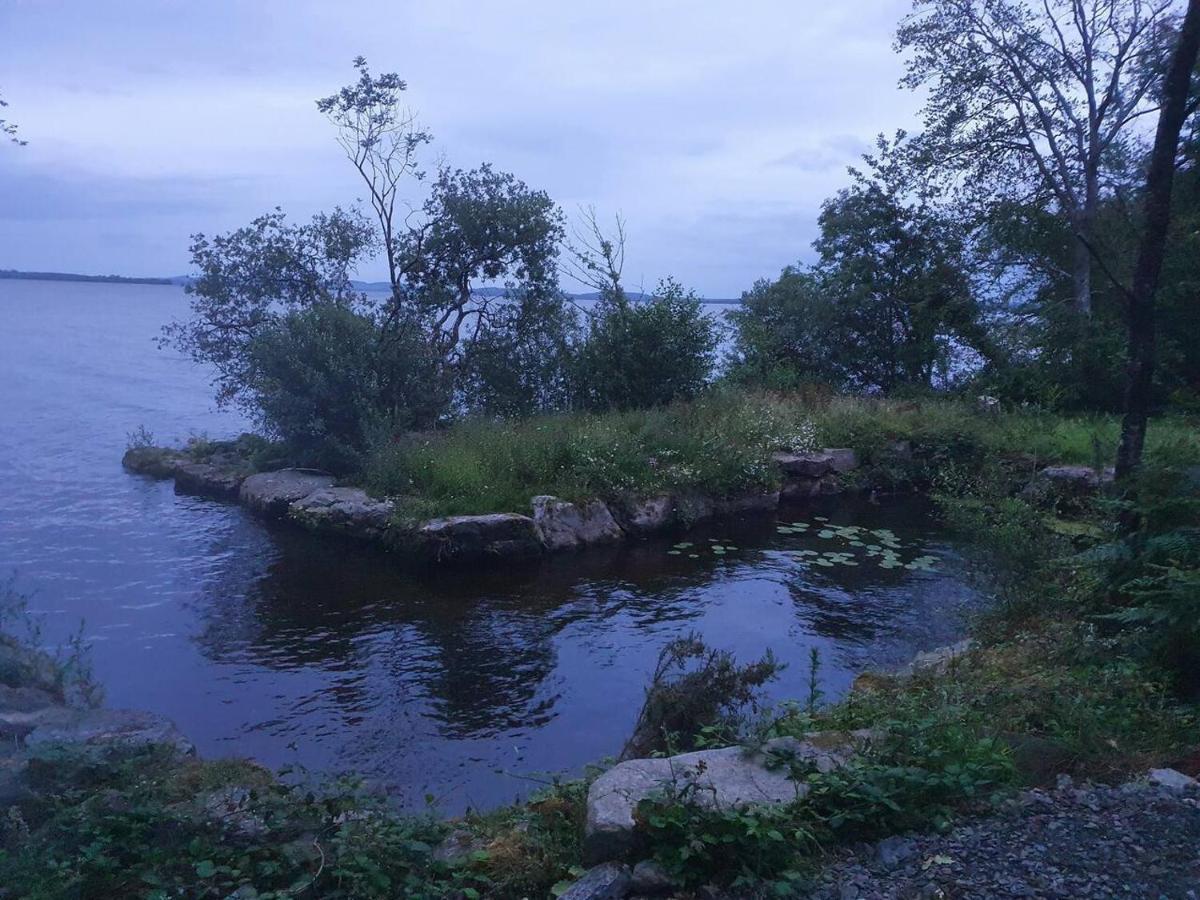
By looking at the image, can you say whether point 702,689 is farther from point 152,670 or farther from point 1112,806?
point 152,670

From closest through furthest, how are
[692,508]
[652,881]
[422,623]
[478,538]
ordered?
[652,881]
[422,623]
[478,538]
[692,508]

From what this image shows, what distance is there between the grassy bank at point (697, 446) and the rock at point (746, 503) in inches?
6.4

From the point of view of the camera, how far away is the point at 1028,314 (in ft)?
67.8

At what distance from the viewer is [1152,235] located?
23.7 feet

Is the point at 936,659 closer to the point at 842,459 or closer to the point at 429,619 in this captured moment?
the point at 429,619

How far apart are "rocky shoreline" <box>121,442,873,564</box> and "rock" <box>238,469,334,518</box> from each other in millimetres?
17

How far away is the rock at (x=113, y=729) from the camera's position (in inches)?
253

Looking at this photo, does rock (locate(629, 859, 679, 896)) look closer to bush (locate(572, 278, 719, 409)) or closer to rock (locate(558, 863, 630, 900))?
rock (locate(558, 863, 630, 900))

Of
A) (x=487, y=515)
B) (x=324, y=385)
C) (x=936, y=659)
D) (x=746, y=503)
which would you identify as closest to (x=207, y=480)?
(x=324, y=385)

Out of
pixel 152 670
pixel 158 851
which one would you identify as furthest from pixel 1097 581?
pixel 152 670

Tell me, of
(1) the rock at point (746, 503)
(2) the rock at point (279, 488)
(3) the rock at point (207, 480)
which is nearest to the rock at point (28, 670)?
(2) the rock at point (279, 488)

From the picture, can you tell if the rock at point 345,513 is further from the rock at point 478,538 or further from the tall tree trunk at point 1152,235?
the tall tree trunk at point 1152,235

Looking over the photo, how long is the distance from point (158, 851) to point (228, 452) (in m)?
16.4

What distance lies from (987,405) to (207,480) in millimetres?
15888
